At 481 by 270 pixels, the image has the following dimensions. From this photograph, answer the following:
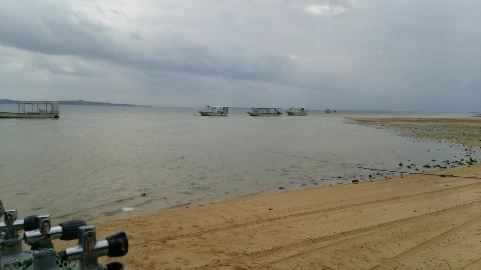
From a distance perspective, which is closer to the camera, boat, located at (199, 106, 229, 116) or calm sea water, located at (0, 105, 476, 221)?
calm sea water, located at (0, 105, 476, 221)

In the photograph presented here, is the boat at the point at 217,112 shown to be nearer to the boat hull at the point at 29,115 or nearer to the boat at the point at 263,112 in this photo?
the boat at the point at 263,112

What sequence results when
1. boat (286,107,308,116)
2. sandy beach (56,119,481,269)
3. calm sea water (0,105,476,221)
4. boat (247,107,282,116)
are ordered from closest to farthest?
sandy beach (56,119,481,269) → calm sea water (0,105,476,221) → boat (247,107,282,116) → boat (286,107,308,116)

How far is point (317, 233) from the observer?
7.64 metres

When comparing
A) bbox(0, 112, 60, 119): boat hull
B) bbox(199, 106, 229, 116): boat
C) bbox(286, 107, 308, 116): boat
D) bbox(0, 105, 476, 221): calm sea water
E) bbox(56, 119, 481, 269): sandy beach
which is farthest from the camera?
bbox(286, 107, 308, 116): boat

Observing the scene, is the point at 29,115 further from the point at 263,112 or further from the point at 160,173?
the point at 160,173

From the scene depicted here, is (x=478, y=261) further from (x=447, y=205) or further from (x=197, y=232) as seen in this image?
(x=197, y=232)

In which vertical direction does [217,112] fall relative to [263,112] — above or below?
below

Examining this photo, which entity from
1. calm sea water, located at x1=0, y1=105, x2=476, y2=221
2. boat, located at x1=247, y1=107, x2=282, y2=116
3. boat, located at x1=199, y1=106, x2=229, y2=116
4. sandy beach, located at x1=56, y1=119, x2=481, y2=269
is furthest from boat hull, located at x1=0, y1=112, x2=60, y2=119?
sandy beach, located at x1=56, y1=119, x2=481, y2=269

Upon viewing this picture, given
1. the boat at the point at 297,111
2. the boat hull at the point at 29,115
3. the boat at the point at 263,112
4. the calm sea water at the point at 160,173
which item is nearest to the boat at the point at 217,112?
the boat at the point at 263,112

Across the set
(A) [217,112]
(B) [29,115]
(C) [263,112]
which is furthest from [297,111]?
(B) [29,115]

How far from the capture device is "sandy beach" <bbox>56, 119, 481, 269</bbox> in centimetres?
621

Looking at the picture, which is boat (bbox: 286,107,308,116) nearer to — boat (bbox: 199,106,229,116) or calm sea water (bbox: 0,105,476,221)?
boat (bbox: 199,106,229,116)

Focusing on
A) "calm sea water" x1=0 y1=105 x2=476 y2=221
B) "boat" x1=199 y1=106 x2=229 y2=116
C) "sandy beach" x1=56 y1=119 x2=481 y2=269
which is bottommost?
"calm sea water" x1=0 y1=105 x2=476 y2=221

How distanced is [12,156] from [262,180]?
17.1 meters
